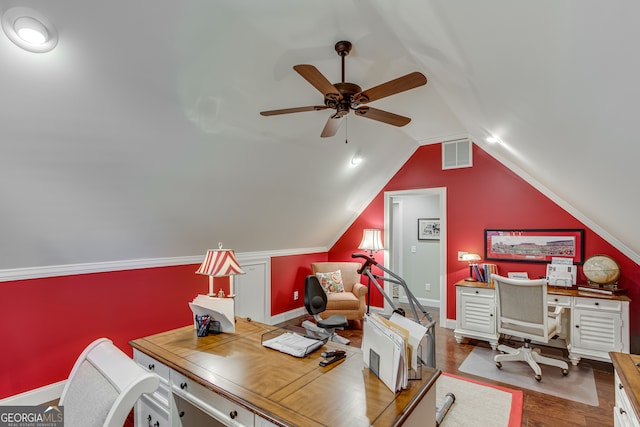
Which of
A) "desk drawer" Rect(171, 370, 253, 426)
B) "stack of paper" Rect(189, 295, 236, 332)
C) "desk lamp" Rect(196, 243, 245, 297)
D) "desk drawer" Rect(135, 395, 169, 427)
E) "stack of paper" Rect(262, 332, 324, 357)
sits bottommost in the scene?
"desk drawer" Rect(135, 395, 169, 427)

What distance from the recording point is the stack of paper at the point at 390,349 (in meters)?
1.23

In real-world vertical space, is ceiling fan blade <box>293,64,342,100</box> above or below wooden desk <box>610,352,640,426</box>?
above

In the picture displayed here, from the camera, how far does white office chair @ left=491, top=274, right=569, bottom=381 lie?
2900mm

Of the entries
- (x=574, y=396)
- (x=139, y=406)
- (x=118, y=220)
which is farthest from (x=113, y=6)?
(x=574, y=396)

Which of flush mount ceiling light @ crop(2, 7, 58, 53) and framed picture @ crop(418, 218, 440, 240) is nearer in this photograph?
flush mount ceiling light @ crop(2, 7, 58, 53)

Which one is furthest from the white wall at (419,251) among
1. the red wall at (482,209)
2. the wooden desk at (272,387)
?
the wooden desk at (272,387)

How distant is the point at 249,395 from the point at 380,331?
0.60 metres

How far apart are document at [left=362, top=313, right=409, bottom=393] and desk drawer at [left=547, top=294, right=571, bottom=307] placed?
2893mm

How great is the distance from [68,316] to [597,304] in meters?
4.96

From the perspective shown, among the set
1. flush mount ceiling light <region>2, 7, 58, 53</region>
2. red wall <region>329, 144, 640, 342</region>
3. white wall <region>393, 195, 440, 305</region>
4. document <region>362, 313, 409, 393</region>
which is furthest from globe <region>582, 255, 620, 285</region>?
flush mount ceiling light <region>2, 7, 58, 53</region>

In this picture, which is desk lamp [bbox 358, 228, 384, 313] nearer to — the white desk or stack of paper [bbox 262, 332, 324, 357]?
the white desk

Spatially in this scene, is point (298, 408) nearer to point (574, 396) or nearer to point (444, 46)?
point (444, 46)

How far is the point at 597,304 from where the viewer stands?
3.11 metres

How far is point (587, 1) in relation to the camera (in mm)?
750
